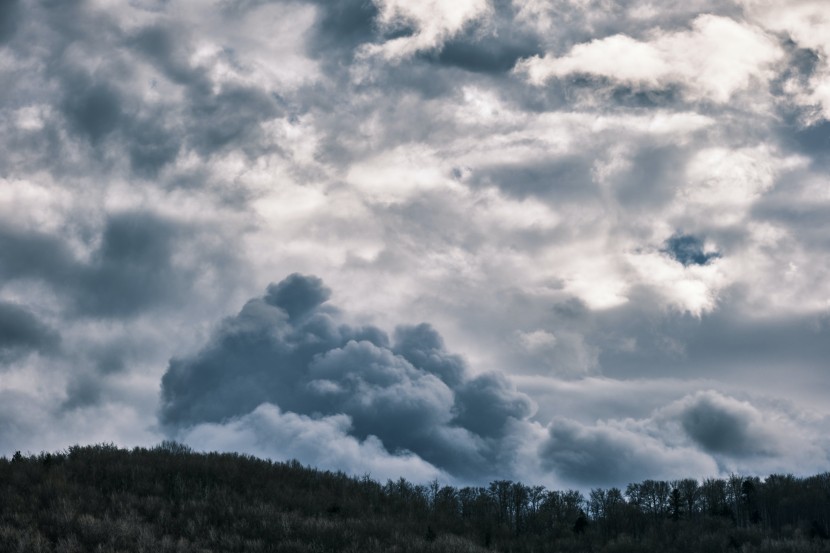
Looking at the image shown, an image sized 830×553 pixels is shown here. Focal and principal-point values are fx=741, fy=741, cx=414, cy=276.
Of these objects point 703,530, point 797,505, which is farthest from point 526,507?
point 797,505

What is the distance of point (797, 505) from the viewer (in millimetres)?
45906

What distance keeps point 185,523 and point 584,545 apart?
68.8ft

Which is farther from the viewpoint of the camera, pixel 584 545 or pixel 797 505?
pixel 797 505

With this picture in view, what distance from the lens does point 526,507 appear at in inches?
1935

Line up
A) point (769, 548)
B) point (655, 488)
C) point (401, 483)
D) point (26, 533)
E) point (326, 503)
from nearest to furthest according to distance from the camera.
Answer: point (26, 533)
point (769, 548)
point (326, 503)
point (401, 483)
point (655, 488)

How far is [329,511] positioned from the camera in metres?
32.1

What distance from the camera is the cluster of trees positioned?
23.9m

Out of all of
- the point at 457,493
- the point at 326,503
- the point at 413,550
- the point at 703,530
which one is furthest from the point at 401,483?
the point at 413,550

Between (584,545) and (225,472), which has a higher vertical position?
(225,472)

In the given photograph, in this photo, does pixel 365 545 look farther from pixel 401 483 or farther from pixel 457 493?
pixel 457 493

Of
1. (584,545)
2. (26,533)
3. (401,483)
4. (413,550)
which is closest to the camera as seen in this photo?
(26,533)

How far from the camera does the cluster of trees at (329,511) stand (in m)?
23.9

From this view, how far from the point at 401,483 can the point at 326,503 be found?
11.5 meters

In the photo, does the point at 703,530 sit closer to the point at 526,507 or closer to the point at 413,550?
the point at 526,507
